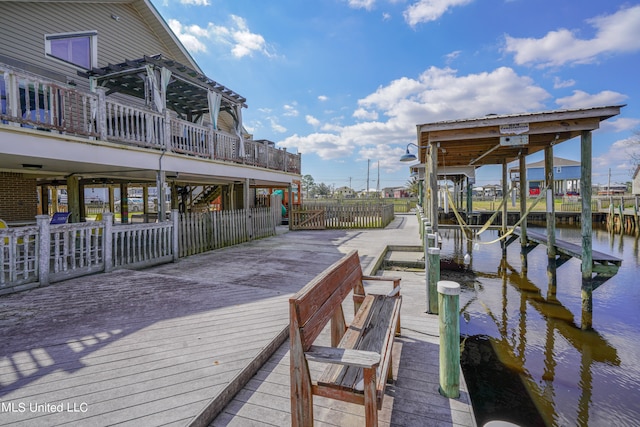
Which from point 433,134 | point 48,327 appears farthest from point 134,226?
point 433,134

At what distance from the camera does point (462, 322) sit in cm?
562

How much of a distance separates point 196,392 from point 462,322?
4811 millimetres

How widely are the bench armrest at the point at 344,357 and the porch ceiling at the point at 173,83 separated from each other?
358 inches

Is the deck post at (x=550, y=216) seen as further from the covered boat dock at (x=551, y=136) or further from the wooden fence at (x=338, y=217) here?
the wooden fence at (x=338, y=217)

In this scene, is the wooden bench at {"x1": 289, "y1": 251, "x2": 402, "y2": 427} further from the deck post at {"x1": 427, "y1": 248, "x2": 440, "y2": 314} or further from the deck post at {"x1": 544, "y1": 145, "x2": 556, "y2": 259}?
the deck post at {"x1": 544, "y1": 145, "x2": 556, "y2": 259}

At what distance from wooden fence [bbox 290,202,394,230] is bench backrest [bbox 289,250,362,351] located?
12.6m

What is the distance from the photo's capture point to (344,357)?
1.85 m

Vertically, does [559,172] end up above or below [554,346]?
above

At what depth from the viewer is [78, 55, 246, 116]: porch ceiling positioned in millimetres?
8688

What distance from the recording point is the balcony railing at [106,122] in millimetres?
5355

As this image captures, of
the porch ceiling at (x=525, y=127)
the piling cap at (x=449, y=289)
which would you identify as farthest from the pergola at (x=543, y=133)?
the piling cap at (x=449, y=289)

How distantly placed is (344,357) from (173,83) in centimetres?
1124

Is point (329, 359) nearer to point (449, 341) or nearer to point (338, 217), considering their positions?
point (449, 341)

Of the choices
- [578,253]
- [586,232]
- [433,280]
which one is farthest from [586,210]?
[433,280]
